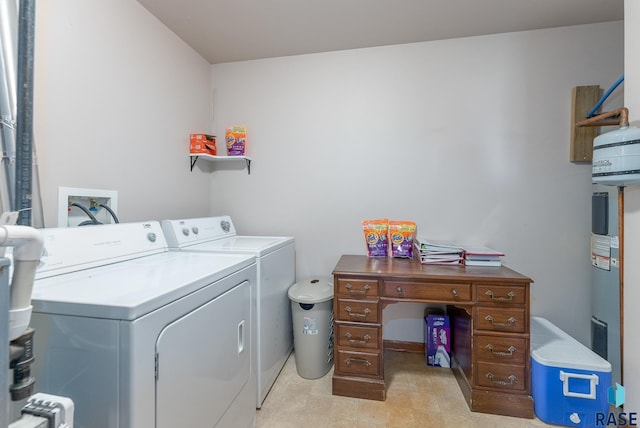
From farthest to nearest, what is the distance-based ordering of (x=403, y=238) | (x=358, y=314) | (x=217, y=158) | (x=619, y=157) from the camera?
(x=217, y=158)
(x=403, y=238)
(x=358, y=314)
(x=619, y=157)

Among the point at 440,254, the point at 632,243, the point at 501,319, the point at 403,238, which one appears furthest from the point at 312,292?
the point at 632,243

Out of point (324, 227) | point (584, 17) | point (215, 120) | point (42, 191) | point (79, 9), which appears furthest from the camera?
point (215, 120)

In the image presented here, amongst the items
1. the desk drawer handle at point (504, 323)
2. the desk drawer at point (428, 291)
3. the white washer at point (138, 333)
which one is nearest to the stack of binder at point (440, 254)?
the desk drawer at point (428, 291)

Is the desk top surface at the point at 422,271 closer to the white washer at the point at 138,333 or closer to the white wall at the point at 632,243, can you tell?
the white wall at the point at 632,243

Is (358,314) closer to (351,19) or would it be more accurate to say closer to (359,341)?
(359,341)

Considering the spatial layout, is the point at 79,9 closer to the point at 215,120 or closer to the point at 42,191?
the point at 42,191

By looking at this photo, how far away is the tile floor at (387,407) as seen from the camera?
62.0 inches

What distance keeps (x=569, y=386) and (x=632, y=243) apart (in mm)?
827

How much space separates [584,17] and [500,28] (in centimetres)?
51

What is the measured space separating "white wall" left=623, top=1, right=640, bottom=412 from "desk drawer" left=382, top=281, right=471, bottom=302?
77 cm

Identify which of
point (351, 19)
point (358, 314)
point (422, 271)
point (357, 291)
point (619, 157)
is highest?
point (351, 19)

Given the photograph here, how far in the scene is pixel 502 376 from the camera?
164cm

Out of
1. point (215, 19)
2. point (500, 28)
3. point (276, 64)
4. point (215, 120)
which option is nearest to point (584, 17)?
point (500, 28)

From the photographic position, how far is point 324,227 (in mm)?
2447
